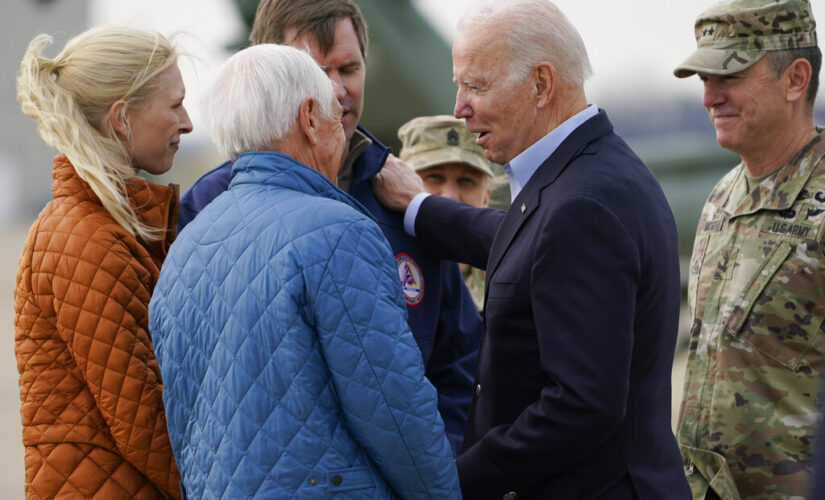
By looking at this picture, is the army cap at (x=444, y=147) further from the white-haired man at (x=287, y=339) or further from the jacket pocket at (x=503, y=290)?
the white-haired man at (x=287, y=339)

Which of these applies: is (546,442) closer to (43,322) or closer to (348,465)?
(348,465)

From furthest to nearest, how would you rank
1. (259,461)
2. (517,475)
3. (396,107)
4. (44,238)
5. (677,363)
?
1. (677,363)
2. (396,107)
3. (44,238)
4. (517,475)
5. (259,461)

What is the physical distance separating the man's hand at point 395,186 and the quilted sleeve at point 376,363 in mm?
Answer: 896

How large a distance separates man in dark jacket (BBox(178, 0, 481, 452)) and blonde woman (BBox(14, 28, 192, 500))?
0.96 feet

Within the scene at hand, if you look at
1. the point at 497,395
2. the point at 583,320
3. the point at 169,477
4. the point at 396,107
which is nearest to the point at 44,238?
the point at 169,477

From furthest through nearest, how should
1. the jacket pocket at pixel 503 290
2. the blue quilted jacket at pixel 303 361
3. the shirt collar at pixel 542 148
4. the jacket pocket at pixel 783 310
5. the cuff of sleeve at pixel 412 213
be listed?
the cuff of sleeve at pixel 412 213, the jacket pocket at pixel 783 310, the shirt collar at pixel 542 148, the jacket pocket at pixel 503 290, the blue quilted jacket at pixel 303 361

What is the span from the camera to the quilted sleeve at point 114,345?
205 centimetres

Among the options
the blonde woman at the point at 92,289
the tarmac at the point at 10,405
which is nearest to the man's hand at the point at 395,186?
the blonde woman at the point at 92,289

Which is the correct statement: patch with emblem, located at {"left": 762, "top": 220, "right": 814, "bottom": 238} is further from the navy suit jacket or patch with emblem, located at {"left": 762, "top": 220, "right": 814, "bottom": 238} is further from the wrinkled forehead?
the wrinkled forehead

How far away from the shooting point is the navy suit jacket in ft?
6.08

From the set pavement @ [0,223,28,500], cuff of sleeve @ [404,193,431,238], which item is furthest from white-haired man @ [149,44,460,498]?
pavement @ [0,223,28,500]

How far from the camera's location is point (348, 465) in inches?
68.3

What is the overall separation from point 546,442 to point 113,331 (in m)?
1.01

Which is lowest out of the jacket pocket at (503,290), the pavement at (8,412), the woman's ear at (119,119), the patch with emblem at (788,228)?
the pavement at (8,412)
